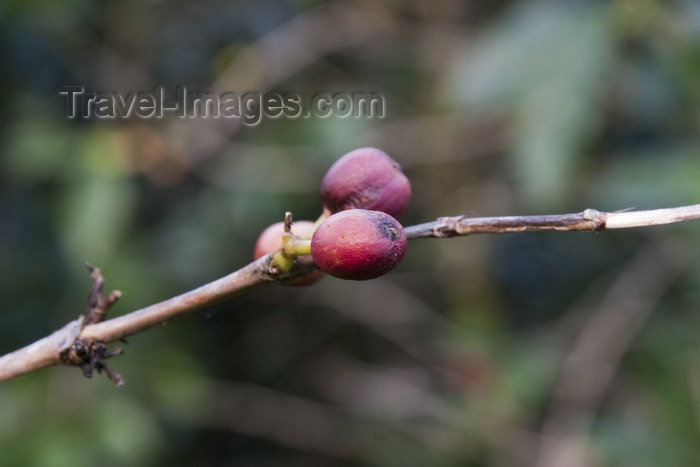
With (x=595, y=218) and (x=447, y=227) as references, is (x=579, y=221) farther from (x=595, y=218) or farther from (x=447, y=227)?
(x=447, y=227)

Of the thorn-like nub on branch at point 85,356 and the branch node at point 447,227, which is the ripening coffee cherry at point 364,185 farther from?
the thorn-like nub on branch at point 85,356

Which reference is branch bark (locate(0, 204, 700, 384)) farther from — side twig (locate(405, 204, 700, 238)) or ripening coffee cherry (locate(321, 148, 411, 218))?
ripening coffee cherry (locate(321, 148, 411, 218))

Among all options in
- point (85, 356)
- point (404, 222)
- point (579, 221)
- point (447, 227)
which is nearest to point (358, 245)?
point (447, 227)

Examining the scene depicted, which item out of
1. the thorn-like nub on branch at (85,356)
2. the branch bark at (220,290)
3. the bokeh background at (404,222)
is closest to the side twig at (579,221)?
the branch bark at (220,290)

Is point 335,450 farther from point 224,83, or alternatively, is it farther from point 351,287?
point 224,83

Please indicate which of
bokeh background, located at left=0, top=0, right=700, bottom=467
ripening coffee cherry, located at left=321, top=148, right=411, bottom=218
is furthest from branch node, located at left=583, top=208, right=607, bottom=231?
bokeh background, located at left=0, top=0, right=700, bottom=467

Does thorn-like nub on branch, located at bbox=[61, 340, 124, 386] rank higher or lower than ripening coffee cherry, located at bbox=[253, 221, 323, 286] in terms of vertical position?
lower

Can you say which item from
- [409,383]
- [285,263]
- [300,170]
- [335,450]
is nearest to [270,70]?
[300,170]

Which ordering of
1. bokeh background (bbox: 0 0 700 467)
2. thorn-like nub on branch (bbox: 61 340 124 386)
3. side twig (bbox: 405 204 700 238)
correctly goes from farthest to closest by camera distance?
bokeh background (bbox: 0 0 700 467) < thorn-like nub on branch (bbox: 61 340 124 386) < side twig (bbox: 405 204 700 238)

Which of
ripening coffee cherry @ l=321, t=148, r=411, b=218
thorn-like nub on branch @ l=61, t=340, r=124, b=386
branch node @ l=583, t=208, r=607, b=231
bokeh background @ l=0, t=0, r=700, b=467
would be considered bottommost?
thorn-like nub on branch @ l=61, t=340, r=124, b=386
